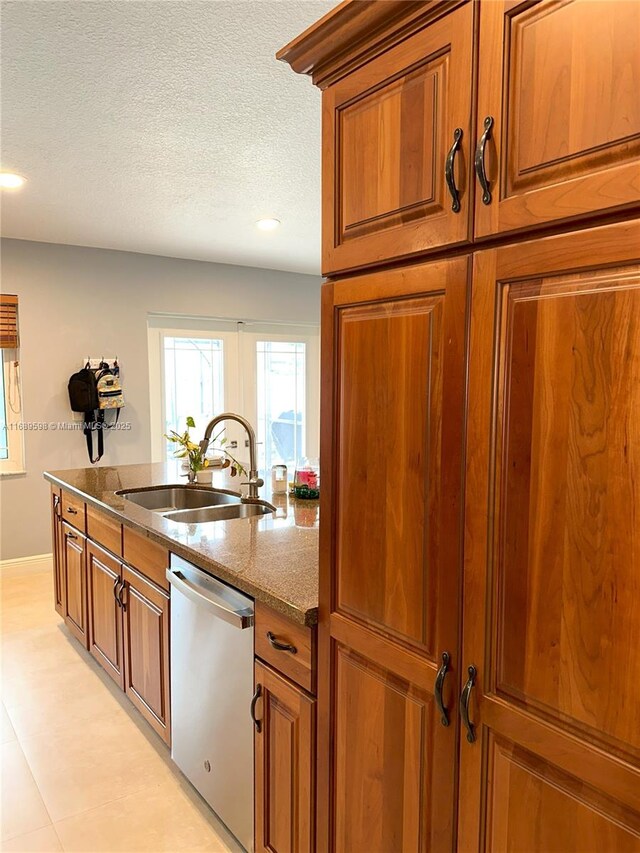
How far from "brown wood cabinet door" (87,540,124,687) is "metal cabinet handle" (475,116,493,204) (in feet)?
A: 7.20

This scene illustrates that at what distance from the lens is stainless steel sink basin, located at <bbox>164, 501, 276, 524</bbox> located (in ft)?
8.90

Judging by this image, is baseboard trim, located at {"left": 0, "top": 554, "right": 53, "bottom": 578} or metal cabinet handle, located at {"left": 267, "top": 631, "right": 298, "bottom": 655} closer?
metal cabinet handle, located at {"left": 267, "top": 631, "right": 298, "bottom": 655}

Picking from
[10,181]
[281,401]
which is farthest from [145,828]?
[281,401]

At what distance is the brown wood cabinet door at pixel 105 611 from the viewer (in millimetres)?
2635

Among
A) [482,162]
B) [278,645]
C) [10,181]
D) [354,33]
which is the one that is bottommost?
[278,645]

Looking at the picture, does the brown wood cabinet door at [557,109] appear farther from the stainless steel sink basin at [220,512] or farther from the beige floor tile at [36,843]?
the beige floor tile at [36,843]

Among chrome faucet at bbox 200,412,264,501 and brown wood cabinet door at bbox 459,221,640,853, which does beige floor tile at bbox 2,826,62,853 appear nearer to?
chrome faucet at bbox 200,412,264,501

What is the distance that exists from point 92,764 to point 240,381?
375 cm

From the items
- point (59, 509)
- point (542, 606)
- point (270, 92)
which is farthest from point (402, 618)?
point (59, 509)

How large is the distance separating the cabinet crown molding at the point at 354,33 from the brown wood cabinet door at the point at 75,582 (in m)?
2.48

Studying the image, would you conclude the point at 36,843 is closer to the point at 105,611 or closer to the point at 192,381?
the point at 105,611

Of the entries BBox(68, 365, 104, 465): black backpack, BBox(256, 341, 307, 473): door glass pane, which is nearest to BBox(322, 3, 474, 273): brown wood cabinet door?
BBox(68, 365, 104, 465): black backpack

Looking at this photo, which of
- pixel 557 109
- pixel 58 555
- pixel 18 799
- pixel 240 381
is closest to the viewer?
pixel 557 109

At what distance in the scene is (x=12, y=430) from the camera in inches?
181
